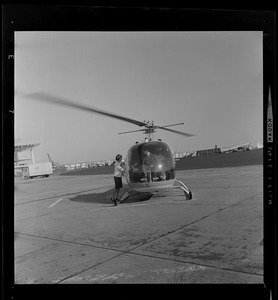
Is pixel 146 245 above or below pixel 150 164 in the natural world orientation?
below

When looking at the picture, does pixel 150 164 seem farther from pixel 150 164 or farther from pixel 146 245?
pixel 146 245

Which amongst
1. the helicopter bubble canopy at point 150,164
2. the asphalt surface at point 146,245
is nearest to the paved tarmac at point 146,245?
the asphalt surface at point 146,245

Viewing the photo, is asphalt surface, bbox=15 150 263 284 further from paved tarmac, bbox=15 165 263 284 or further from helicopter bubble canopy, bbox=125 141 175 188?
helicopter bubble canopy, bbox=125 141 175 188

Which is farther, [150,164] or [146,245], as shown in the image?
[150,164]

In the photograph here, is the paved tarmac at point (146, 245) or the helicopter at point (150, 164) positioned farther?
the helicopter at point (150, 164)

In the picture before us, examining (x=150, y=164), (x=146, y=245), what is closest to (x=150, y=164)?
(x=150, y=164)

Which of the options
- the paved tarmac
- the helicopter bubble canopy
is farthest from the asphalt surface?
the helicopter bubble canopy

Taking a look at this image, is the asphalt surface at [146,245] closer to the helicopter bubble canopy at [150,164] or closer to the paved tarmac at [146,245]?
the paved tarmac at [146,245]

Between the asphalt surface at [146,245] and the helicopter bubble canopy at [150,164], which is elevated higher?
the helicopter bubble canopy at [150,164]
